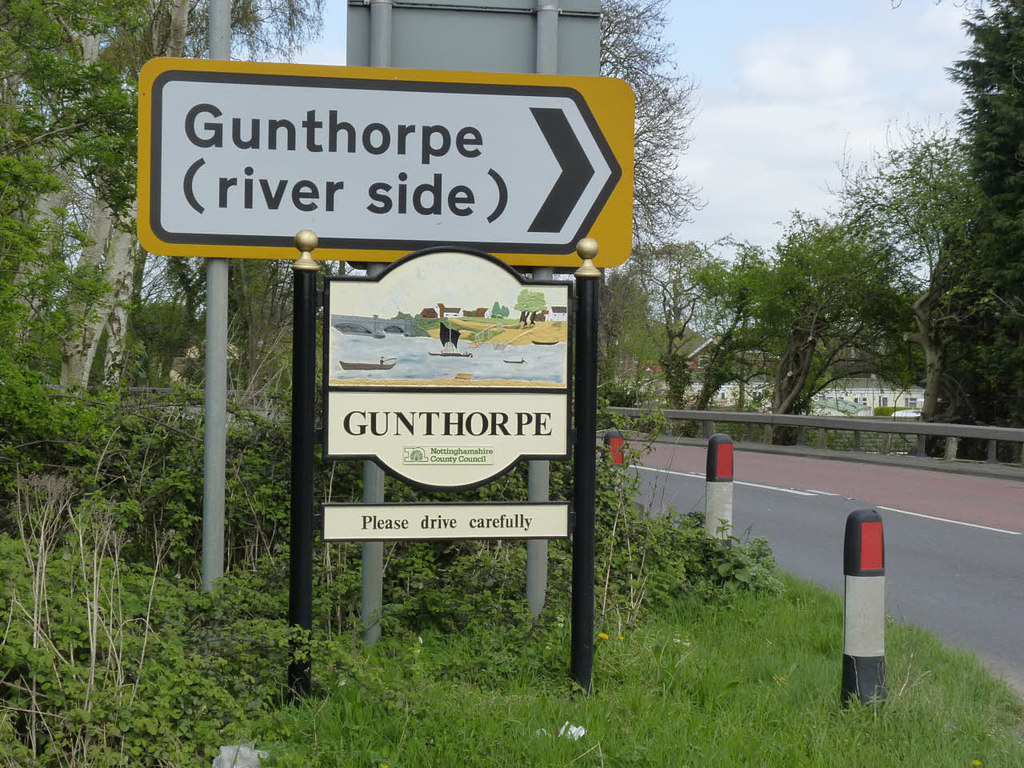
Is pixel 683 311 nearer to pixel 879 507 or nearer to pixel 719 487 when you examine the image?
pixel 879 507

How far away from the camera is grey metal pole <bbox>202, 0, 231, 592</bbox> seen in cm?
445

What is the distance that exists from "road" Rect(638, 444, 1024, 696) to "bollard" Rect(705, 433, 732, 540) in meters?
0.31

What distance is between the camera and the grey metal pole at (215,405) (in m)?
4.45

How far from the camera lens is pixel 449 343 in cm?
406

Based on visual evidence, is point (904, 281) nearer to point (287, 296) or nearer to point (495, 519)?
point (287, 296)

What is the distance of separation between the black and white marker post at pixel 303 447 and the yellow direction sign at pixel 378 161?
2.33 feet

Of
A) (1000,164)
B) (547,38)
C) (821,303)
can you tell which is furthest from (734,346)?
(547,38)

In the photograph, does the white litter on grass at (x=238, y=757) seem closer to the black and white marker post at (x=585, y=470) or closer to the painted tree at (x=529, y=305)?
the black and white marker post at (x=585, y=470)

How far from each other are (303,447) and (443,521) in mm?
611

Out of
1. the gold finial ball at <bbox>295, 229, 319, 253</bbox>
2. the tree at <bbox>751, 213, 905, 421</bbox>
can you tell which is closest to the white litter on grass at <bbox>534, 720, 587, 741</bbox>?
the gold finial ball at <bbox>295, 229, 319, 253</bbox>

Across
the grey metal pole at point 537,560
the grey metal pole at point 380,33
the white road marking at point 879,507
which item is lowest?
the white road marking at point 879,507

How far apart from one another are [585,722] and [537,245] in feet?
6.93

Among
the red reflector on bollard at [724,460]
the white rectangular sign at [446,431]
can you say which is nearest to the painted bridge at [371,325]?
the white rectangular sign at [446,431]

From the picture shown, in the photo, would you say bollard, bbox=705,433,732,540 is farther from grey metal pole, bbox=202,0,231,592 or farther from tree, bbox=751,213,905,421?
tree, bbox=751,213,905,421
